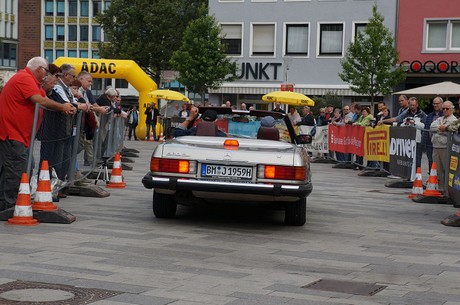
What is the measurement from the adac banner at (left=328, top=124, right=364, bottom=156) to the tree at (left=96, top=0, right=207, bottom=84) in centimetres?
4527

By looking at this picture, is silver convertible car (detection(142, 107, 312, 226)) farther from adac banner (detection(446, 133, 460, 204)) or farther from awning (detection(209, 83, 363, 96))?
awning (detection(209, 83, 363, 96))

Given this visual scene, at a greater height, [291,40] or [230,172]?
[291,40]

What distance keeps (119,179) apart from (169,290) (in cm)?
931

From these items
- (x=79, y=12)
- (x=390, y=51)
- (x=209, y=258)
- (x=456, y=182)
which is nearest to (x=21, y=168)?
Result: (x=209, y=258)

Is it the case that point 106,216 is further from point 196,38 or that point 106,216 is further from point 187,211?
point 196,38

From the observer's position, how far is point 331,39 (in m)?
55.3

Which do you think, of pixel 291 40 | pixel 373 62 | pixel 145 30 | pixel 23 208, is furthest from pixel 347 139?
pixel 145 30

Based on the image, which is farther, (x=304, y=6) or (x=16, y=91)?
(x=304, y=6)

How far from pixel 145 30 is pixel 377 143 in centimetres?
5345

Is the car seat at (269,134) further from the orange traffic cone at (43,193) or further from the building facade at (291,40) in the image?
the building facade at (291,40)

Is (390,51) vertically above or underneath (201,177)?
above

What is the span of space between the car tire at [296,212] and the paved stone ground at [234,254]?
0.12 metres

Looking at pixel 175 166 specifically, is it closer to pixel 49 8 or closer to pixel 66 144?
pixel 66 144

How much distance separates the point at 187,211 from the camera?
12.7 m
